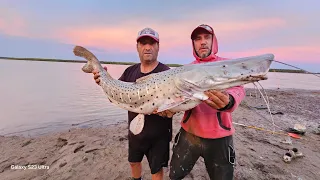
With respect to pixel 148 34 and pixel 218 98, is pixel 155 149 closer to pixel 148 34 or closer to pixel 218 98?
pixel 218 98

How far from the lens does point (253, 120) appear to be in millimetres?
9648

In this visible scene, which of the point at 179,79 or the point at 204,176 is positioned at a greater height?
the point at 179,79

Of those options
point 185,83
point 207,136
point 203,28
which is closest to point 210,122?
point 207,136

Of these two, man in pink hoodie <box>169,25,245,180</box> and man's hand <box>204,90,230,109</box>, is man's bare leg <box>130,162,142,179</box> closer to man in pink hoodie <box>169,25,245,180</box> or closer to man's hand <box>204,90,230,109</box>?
man in pink hoodie <box>169,25,245,180</box>

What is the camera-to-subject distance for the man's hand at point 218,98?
247 centimetres

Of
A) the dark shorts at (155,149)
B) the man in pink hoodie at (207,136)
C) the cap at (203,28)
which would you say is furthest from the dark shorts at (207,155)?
the cap at (203,28)

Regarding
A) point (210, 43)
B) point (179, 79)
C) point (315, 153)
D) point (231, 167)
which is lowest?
point (315, 153)

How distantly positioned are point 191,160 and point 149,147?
0.78 m

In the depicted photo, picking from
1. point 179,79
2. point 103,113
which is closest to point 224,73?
→ point 179,79

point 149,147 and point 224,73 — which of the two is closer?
point 224,73

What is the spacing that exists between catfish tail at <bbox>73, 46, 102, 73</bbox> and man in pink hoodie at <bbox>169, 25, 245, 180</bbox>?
2031 mm

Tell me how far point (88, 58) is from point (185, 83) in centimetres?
239

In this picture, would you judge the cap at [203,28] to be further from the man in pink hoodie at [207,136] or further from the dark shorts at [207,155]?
the dark shorts at [207,155]

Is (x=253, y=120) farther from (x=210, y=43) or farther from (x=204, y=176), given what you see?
(x=210, y=43)
